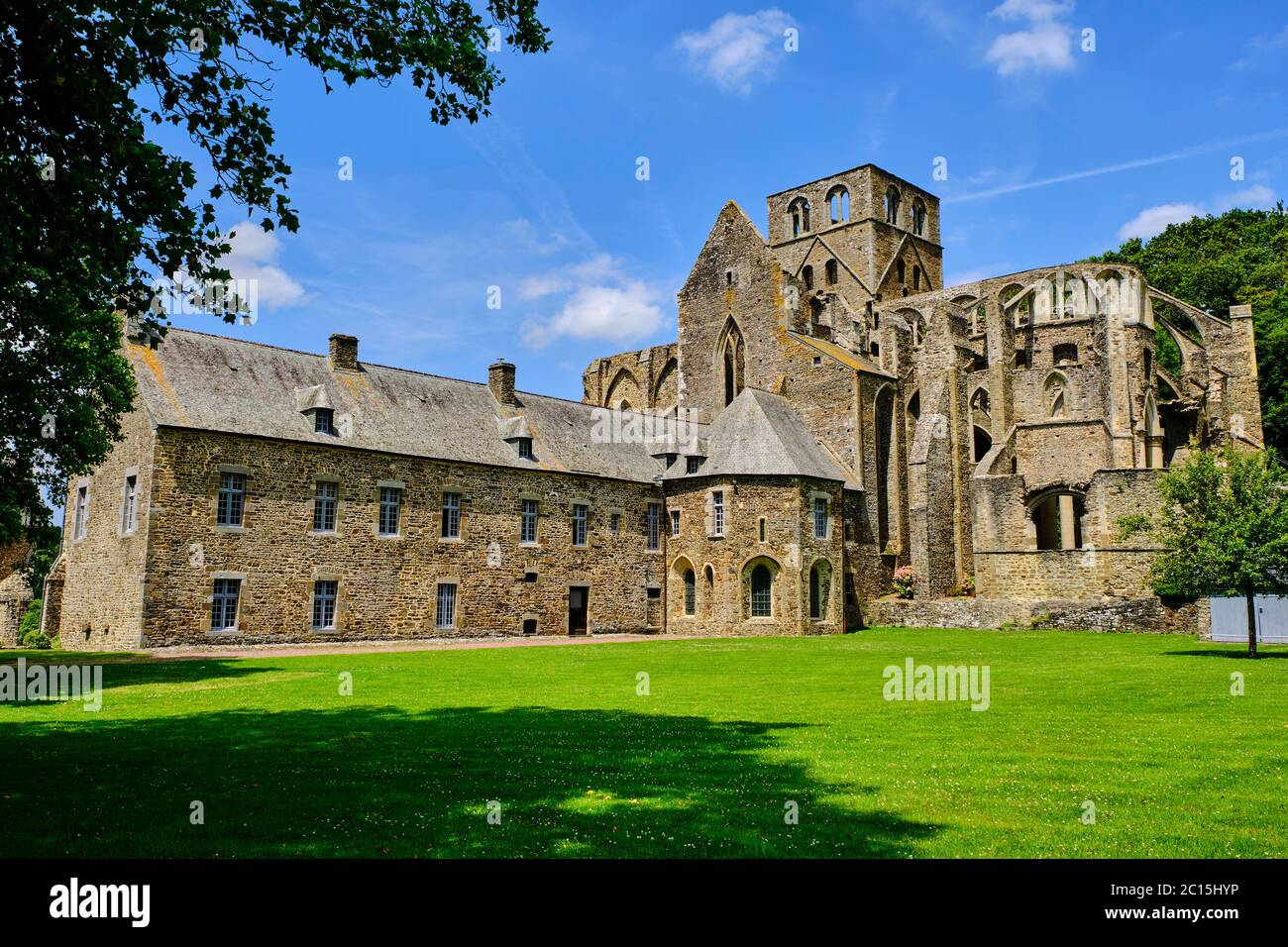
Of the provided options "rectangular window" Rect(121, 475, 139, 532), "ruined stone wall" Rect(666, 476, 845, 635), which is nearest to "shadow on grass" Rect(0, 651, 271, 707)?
"rectangular window" Rect(121, 475, 139, 532)

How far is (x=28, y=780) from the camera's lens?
29.0 feet

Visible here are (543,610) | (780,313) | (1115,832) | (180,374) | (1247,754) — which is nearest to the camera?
(1115,832)

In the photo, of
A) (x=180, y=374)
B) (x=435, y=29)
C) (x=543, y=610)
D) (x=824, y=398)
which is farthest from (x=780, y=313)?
(x=435, y=29)

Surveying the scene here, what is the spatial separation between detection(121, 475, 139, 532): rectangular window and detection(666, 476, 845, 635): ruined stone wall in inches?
801

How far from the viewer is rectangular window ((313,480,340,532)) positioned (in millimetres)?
31359

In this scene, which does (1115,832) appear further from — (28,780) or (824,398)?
(824,398)

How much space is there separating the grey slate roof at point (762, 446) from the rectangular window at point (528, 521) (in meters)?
6.82

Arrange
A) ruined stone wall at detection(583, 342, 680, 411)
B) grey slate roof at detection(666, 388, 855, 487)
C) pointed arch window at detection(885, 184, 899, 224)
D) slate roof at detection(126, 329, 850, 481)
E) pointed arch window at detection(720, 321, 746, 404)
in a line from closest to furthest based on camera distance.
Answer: slate roof at detection(126, 329, 850, 481) < grey slate roof at detection(666, 388, 855, 487) < pointed arch window at detection(720, 321, 746, 404) < ruined stone wall at detection(583, 342, 680, 411) < pointed arch window at detection(885, 184, 899, 224)

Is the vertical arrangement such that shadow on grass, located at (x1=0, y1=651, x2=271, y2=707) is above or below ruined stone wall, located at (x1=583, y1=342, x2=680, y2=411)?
below

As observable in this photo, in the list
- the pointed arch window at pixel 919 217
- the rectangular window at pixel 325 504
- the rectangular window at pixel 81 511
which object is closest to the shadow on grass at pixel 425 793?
the rectangular window at pixel 325 504

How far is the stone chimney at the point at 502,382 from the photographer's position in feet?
129

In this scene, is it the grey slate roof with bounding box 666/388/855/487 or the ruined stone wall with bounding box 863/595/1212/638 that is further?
the grey slate roof with bounding box 666/388/855/487

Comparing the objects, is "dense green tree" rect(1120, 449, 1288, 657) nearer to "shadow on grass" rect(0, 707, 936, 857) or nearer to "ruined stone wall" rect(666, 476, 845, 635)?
"ruined stone wall" rect(666, 476, 845, 635)
